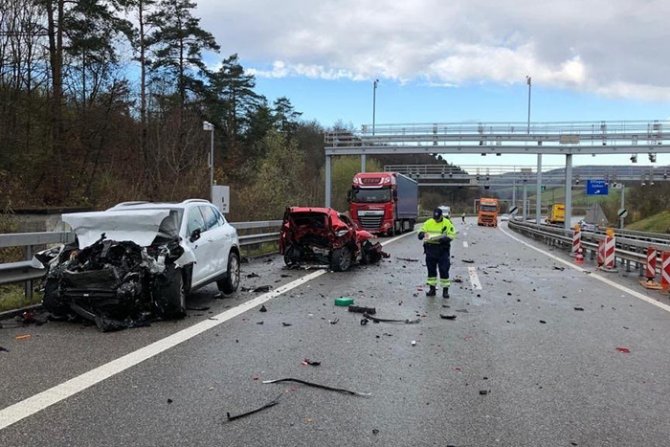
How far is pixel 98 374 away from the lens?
215 inches

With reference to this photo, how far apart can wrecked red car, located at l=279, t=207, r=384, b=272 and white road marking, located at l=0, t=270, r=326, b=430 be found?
5878 mm

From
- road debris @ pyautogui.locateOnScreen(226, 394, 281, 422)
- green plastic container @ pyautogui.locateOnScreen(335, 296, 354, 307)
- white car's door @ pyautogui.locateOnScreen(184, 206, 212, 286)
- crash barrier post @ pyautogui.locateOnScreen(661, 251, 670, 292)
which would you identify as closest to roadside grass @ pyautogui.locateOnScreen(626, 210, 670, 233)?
crash barrier post @ pyautogui.locateOnScreen(661, 251, 670, 292)

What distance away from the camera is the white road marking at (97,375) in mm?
4441

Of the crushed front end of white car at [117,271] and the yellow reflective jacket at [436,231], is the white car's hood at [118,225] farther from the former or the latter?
the yellow reflective jacket at [436,231]

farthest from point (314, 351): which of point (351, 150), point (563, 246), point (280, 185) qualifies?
point (351, 150)

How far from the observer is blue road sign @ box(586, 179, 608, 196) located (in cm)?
5359

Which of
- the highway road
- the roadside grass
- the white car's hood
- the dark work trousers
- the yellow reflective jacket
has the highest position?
the white car's hood

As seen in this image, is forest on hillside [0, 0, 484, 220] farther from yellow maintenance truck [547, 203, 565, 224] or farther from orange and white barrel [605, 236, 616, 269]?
yellow maintenance truck [547, 203, 565, 224]

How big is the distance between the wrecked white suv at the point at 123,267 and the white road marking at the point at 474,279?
19.7 ft

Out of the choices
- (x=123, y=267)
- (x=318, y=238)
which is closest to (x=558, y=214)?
(x=318, y=238)

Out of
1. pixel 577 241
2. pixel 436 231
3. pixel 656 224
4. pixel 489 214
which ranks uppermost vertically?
pixel 436 231

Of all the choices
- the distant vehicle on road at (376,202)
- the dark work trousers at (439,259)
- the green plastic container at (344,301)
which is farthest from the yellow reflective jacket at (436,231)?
the distant vehicle on road at (376,202)

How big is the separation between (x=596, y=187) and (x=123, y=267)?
177 ft

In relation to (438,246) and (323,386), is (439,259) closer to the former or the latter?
(438,246)
